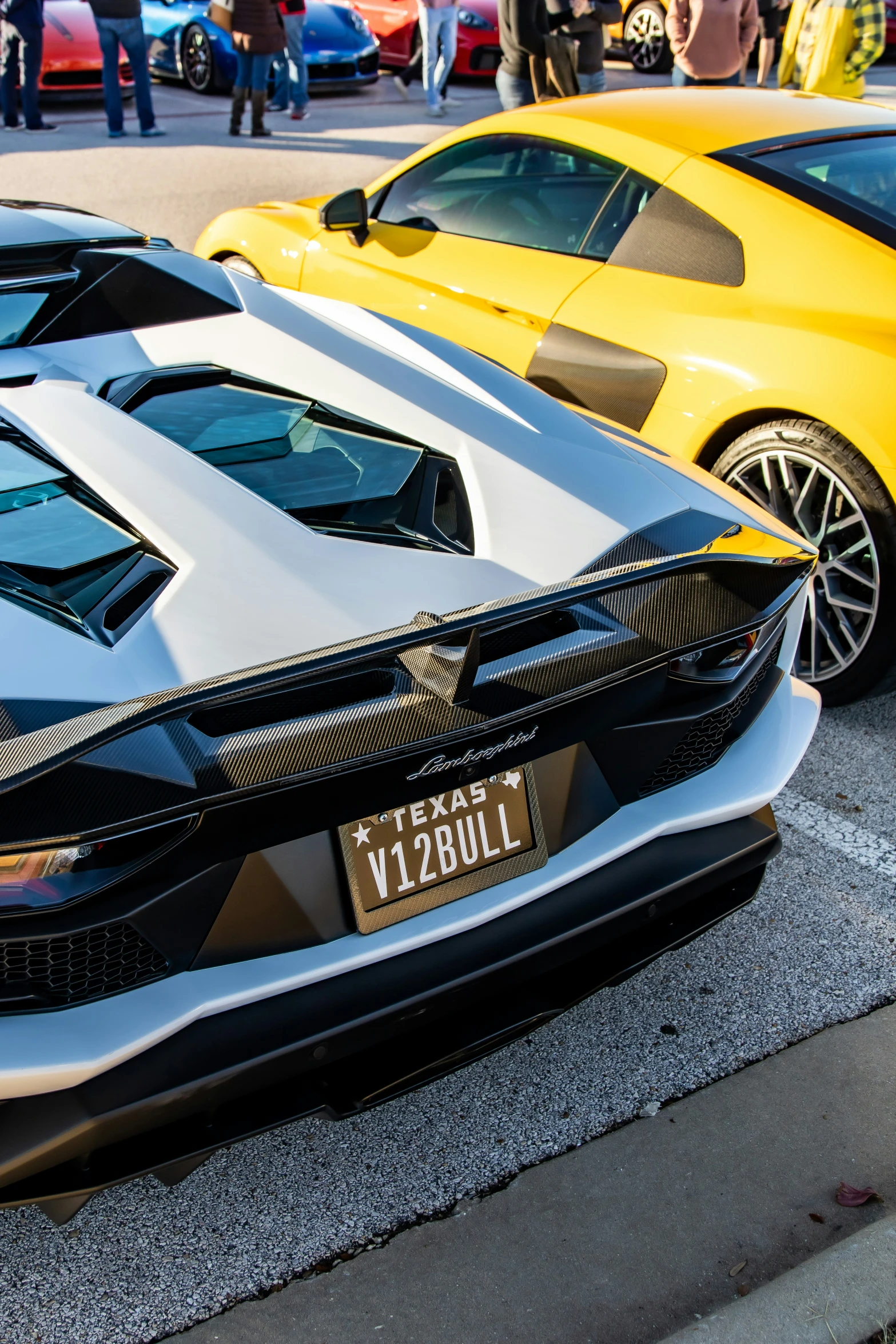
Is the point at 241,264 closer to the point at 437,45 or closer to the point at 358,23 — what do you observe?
the point at 437,45

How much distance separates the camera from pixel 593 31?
8938mm

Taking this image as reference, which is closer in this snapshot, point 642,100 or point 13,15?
point 642,100

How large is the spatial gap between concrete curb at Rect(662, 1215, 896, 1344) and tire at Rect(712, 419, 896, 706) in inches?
71.2

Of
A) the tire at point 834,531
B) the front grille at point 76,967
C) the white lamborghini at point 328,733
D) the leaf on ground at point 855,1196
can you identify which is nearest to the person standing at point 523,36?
the tire at point 834,531

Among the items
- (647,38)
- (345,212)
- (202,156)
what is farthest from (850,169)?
(647,38)

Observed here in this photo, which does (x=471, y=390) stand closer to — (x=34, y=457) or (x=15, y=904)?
(x=34, y=457)

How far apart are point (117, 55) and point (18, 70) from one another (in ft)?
3.54

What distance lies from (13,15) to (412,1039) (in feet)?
37.7

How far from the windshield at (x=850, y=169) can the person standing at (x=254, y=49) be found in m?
8.68

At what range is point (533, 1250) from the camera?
79.0 inches

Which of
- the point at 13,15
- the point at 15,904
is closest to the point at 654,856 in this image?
the point at 15,904

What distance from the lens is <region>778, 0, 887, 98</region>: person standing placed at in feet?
22.5

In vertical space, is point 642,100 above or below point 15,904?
above

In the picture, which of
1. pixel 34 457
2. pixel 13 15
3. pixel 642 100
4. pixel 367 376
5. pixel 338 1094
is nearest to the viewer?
pixel 338 1094
